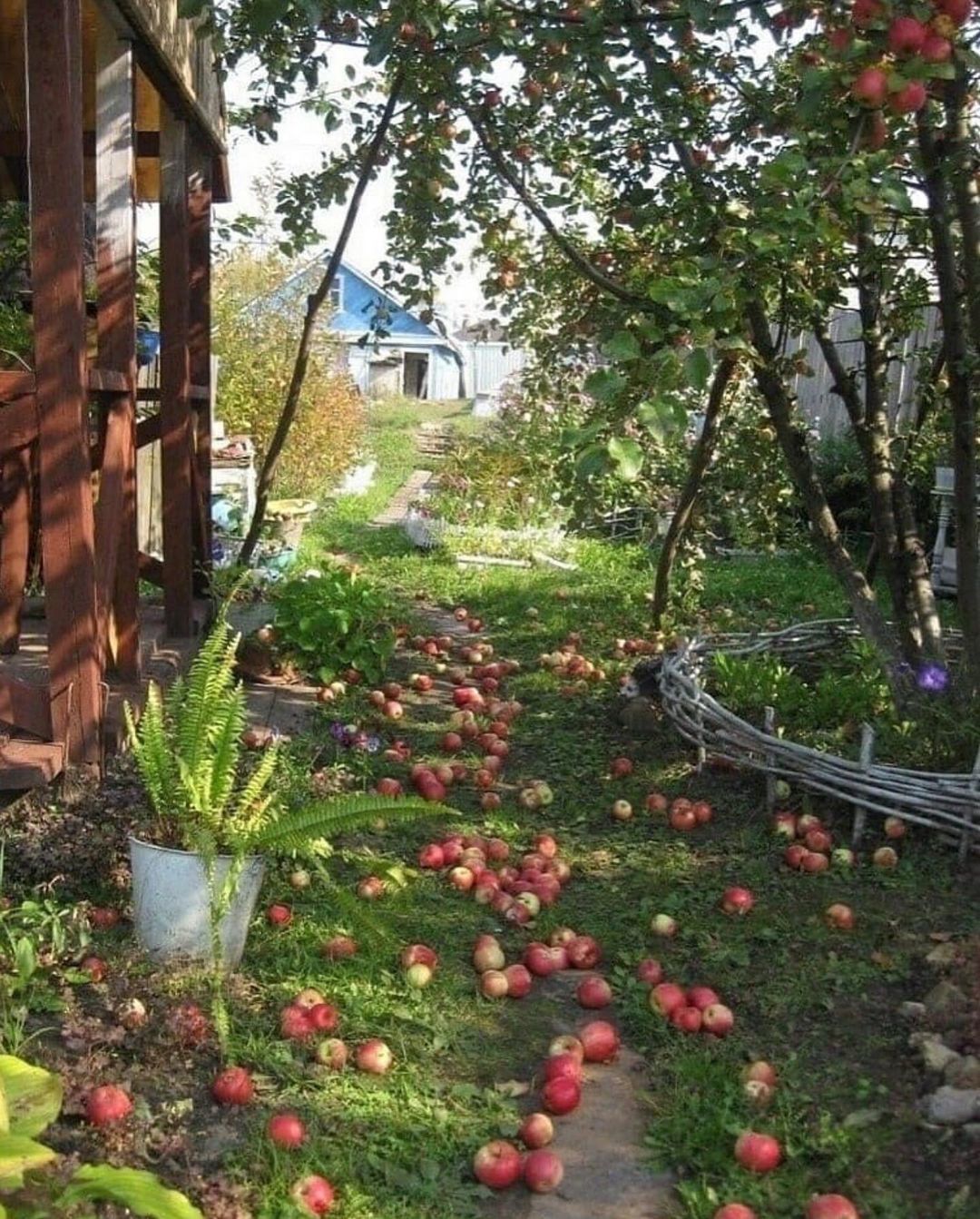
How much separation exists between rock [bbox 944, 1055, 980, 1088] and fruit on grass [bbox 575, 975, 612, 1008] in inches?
30.6

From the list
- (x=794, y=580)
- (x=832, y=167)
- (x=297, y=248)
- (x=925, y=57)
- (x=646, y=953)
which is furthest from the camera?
(x=794, y=580)

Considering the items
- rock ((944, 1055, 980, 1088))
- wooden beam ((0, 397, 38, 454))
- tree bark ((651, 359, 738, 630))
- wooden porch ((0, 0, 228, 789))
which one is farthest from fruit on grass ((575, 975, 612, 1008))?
tree bark ((651, 359, 738, 630))

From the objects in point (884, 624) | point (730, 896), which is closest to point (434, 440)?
point (884, 624)

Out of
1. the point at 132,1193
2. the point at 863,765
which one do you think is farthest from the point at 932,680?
the point at 132,1193

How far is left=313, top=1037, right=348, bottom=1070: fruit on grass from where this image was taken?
266 centimetres

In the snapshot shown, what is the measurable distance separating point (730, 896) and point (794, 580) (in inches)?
234

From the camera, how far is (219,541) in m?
7.23

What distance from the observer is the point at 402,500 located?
1459 cm

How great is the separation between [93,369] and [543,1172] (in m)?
2.80

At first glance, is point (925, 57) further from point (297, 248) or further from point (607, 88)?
point (297, 248)

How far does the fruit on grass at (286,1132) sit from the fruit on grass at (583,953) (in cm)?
103

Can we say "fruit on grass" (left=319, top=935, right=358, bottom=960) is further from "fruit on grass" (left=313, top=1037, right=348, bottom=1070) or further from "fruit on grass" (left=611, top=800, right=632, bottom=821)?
"fruit on grass" (left=611, top=800, right=632, bottom=821)

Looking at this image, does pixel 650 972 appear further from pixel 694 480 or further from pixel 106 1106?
pixel 694 480

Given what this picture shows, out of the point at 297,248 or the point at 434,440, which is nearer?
the point at 297,248
